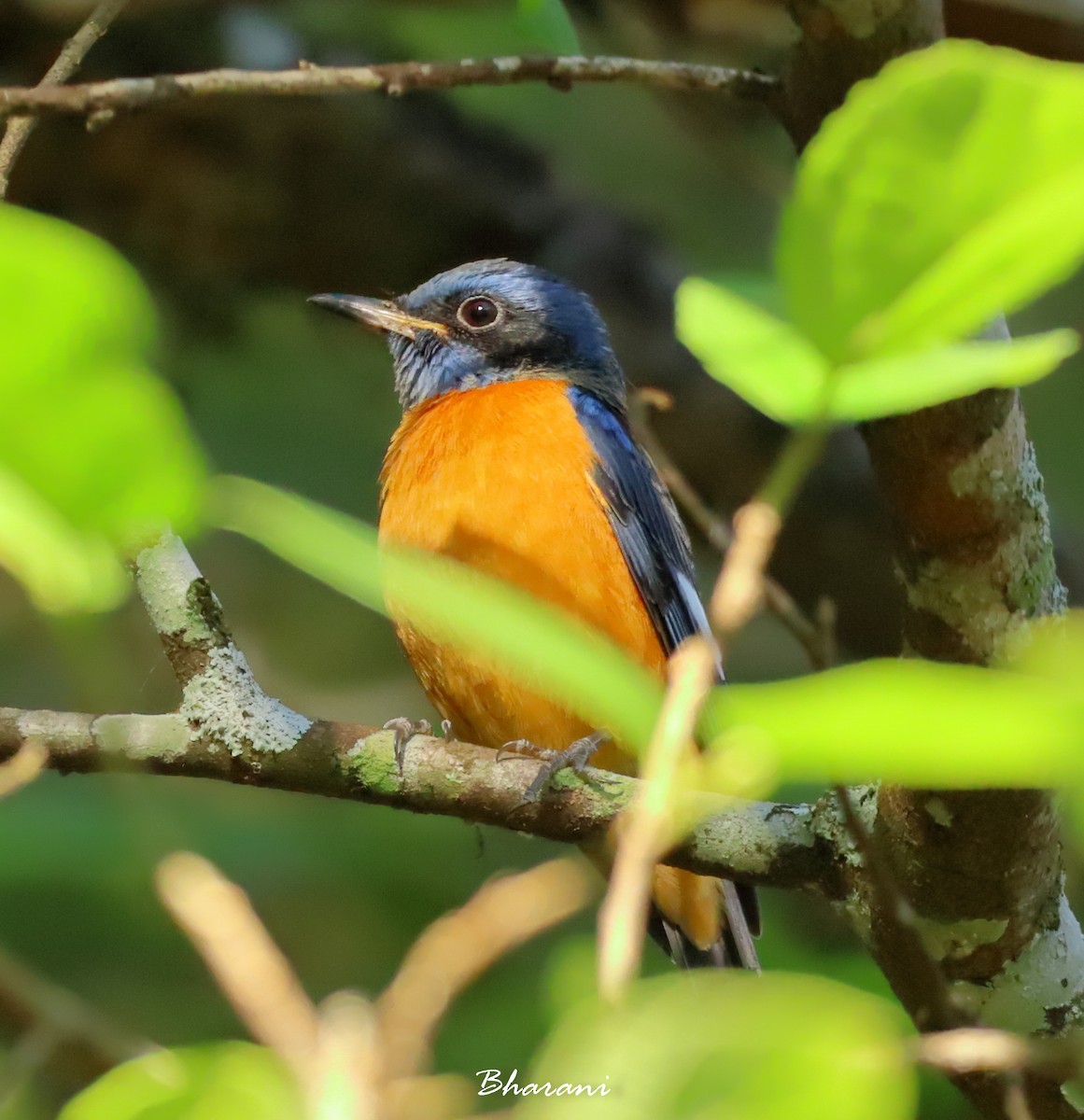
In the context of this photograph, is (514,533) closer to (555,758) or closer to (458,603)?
(555,758)

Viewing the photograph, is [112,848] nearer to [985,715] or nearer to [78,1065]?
[78,1065]

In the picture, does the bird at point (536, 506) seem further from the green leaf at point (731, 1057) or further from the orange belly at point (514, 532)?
the green leaf at point (731, 1057)

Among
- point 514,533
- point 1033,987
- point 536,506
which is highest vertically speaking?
point 536,506

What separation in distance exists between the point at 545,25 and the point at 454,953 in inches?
108

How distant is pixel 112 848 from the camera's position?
6.62m

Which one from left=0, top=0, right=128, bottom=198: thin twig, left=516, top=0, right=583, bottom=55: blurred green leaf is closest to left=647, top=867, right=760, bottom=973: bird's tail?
left=516, top=0, right=583, bottom=55: blurred green leaf

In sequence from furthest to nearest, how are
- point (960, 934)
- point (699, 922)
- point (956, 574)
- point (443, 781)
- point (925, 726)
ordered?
point (699, 922)
point (960, 934)
point (443, 781)
point (956, 574)
point (925, 726)

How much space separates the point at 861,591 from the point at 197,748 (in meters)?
4.94

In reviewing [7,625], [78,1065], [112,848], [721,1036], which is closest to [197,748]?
[78,1065]

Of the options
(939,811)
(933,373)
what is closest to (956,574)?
(939,811)

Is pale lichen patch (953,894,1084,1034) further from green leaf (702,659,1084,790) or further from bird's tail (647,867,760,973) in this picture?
green leaf (702,659,1084,790)

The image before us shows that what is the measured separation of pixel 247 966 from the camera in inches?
42.6

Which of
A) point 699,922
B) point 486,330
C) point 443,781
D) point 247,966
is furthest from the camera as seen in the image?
point 486,330

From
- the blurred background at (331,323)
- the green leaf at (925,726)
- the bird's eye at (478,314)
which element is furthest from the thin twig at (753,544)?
the blurred background at (331,323)
